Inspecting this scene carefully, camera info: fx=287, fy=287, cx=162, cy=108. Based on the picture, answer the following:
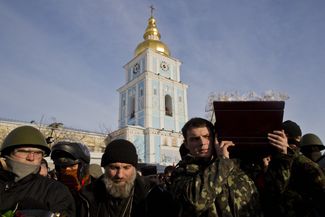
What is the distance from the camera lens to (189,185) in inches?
85.9

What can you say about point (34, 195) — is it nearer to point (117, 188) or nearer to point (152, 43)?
point (117, 188)

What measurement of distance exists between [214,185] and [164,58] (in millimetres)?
42617

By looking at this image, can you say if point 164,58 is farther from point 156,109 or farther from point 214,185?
point 214,185

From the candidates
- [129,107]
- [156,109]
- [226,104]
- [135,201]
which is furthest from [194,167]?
[129,107]

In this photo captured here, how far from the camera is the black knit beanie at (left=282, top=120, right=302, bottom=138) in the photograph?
120 inches

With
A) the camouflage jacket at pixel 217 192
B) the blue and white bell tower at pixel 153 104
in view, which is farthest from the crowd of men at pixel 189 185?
the blue and white bell tower at pixel 153 104

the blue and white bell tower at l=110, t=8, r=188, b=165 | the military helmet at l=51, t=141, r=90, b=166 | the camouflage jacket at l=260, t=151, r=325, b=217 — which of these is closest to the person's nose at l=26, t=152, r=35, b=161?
the military helmet at l=51, t=141, r=90, b=166

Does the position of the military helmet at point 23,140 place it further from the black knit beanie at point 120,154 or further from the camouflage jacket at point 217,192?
the camouflage jacket at point 217,192

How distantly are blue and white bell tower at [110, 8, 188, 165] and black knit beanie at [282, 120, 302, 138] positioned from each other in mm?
32931

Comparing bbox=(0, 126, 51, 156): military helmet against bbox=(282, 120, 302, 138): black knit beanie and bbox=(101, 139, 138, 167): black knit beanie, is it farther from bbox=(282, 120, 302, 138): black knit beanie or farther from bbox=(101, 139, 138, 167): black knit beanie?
bbox=(282, 120, 302, 138): black knit beanie

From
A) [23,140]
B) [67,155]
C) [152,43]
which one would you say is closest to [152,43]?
[152,43]

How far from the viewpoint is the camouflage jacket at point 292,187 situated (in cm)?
229

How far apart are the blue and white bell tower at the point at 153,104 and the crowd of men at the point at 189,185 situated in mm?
33135

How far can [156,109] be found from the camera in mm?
39938
